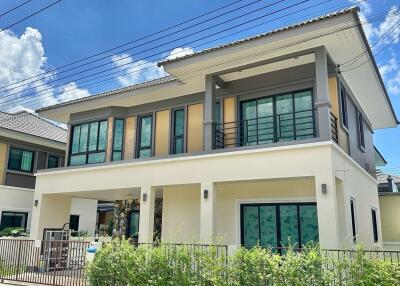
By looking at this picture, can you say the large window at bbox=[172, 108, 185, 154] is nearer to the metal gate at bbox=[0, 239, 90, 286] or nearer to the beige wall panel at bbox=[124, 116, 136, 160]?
the beige wall panel at bbox=[124, 116, 136, 160]

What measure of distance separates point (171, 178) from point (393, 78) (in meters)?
10.4

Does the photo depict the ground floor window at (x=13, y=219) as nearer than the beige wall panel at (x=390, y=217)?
No

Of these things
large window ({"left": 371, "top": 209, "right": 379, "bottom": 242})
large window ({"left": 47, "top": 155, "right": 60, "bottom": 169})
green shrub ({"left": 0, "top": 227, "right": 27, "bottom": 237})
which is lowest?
green shrub ({"left": 0, "top": 227, "right": 27, "bottom": 237})

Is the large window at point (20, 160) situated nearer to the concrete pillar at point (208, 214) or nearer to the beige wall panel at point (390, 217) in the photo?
the concrete pillar at point (208, 214)

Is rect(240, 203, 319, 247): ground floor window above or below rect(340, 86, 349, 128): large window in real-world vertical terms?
below

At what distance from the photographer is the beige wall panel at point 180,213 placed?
13086mm

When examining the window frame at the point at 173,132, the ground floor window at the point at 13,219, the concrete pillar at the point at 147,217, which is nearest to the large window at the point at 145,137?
the window frame at the point at 173,132

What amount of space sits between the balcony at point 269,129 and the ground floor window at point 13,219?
1176 cm

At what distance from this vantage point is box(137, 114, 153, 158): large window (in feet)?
48.4

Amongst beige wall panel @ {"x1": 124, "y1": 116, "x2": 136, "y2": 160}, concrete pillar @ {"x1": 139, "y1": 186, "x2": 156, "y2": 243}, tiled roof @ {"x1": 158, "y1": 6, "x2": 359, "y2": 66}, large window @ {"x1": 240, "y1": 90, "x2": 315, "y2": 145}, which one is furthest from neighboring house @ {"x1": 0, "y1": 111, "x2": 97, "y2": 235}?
large window @ {"x1": 240, "y1": 90, "x2": 315, "y2": 145}

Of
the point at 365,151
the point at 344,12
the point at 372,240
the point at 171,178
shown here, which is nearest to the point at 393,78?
the point at 365,151

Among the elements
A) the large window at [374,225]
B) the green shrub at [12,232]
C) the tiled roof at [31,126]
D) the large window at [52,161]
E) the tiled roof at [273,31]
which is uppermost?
the tiled roof at [31,126]

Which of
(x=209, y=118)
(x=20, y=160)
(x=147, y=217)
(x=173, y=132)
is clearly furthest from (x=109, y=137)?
(x=20, y=160)

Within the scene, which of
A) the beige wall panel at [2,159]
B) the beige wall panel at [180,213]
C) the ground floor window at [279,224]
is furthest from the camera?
the beige wall panel at [2,159]
